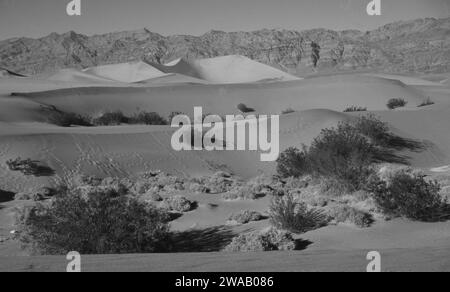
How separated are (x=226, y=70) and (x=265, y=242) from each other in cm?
10475

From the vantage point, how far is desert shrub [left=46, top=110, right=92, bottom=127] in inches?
1565

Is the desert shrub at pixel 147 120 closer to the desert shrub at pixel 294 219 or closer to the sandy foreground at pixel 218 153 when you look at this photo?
the sandy foreground at pixel 218 153

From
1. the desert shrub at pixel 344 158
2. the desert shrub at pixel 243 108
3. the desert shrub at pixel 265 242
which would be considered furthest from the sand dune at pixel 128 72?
the desert shrub at pixel 265 242

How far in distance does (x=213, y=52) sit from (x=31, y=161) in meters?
162

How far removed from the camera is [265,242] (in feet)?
40.6

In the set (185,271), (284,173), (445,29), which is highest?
(445,29)

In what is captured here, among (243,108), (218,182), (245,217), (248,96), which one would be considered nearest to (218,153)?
(218,182)

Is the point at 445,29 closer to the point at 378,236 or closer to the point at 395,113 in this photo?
the point at 395,113

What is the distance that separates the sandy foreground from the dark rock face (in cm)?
9100

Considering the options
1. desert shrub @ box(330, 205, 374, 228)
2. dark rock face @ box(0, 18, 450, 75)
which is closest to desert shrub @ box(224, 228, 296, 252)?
desert shrub @ box(330, 205, 374, 228)

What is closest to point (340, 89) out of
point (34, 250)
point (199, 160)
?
point (199, 160)

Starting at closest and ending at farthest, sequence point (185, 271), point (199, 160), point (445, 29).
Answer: point (185, 271) → point (199, 160) → point (445, 29)

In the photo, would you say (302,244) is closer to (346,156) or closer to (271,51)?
(346,156)

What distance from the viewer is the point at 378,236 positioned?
13.2m
